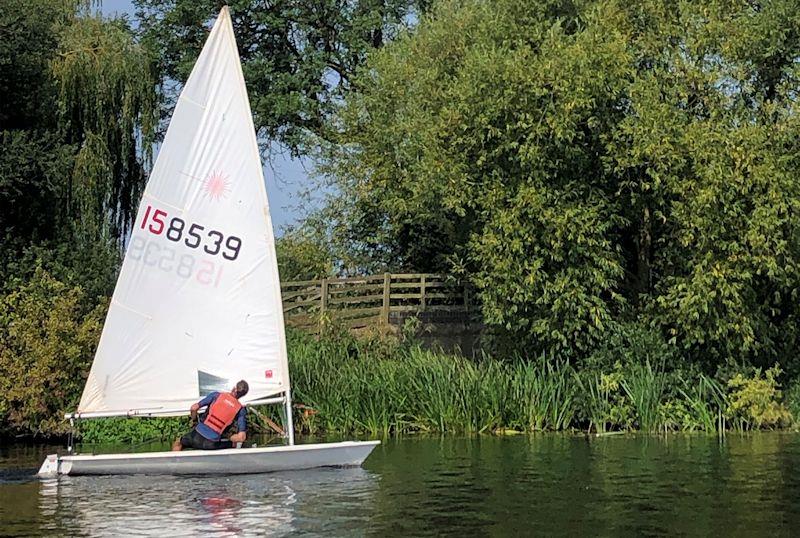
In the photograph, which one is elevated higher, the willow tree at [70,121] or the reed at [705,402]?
the willow tree at [70,121]

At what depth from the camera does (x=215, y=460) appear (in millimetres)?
18109

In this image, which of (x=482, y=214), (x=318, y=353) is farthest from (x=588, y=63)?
(x=318, y=353)

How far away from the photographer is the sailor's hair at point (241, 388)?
18359 millimetres

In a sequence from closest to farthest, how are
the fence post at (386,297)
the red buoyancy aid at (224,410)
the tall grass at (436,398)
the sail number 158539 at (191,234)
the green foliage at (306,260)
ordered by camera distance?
the red buoyancy aid at (224,410) < the sail number 158539 at (191,234) < the tall grass at (436,398) < the fence post at (386,297) < the green foliage at (306,260)

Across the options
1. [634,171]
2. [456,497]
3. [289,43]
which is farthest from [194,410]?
[289,43]

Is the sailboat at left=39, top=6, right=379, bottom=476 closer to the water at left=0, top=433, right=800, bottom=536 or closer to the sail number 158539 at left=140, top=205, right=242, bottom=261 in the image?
the sail number 158539 at left=140, top=205, right=242, bottom=261

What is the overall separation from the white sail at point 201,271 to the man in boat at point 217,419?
32 centimetres

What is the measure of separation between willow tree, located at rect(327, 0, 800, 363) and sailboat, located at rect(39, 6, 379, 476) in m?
8.53

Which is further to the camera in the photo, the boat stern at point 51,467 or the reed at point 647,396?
the reed at point 647,396

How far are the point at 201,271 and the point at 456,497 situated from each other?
19.0 feet

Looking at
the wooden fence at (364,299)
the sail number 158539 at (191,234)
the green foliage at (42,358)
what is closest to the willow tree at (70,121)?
the green foliage at (42,358)

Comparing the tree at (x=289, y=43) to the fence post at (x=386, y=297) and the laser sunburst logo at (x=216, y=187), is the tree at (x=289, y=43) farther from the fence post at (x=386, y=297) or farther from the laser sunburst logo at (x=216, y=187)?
the laser sunburst logo at (x=216, y=187)

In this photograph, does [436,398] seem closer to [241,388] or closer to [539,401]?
[539,401]

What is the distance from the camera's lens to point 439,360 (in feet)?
86.3
